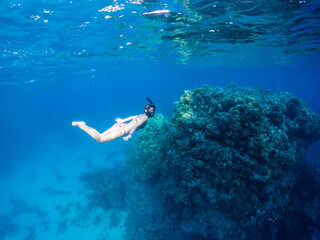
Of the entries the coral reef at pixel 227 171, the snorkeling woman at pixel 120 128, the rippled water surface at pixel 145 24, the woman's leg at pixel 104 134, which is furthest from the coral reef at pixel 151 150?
the rippled water surface at pixel 145 24

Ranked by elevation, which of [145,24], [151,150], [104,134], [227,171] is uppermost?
[145,24]

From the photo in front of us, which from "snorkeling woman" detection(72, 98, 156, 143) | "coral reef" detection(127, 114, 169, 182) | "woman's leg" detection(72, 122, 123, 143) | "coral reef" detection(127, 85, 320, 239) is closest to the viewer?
"coral reef" detection(127, 85, 320, 239)

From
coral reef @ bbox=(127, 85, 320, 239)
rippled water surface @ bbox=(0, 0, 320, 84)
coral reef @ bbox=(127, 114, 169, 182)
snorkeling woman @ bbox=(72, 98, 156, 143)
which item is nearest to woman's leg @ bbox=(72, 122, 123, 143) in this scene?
snorkeling woman @ bbox=(72, 98, 156, 143)

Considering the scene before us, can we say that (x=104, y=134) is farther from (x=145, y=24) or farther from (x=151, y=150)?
(x=145, y=24)

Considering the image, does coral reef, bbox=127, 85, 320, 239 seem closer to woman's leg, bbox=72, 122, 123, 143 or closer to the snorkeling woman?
the snorkeling woman

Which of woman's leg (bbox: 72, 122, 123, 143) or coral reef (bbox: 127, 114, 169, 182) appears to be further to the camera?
coral reef (bbox: 127, 114, 169, 182)

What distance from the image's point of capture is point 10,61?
20.6 metres

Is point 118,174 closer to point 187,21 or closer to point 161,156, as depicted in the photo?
point 161,156

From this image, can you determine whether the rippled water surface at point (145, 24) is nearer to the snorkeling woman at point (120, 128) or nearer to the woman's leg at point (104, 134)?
the snorkeling woman at point (120, 128)

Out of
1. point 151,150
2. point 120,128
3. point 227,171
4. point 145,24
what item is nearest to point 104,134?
point 120,128

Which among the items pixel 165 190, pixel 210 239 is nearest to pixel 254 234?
pixel 210 239

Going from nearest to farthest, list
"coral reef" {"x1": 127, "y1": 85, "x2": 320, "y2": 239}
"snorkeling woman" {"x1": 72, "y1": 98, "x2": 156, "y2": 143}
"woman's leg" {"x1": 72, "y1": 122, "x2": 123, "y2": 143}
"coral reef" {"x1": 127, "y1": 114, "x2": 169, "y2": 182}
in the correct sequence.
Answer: "coral reef" {"x1": 127, "y1": 85, "x2": 320, "y2": 239}, "woman's leg" {"x1": 72, "y1": 122, "x2": 123, "y2": 143}, "snorkeling woman" {"x1": 72, "y1": 98, "x2": 156, "y2": 143}, "coral reef" {"x1": 127, "y1": 114, "x2": 169, "y2": 182}

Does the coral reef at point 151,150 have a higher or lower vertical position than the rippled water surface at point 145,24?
lower

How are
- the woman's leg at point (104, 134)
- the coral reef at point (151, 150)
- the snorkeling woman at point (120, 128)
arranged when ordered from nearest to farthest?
the woman's leg at point (104, 134) < the snorkeling woman at point (120, 128) < the coral reef at point (151, 150)
